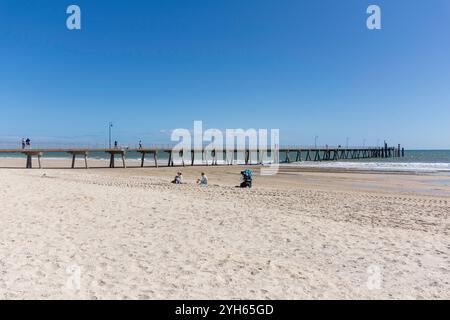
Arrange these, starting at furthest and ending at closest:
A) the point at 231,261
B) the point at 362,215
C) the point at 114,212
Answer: the point at 362,215 → the point at 114,212 → the point at 231,261

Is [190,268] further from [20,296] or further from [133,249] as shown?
[20,296]

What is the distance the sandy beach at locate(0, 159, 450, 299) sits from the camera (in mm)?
4680

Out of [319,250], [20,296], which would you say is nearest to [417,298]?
[319,250]

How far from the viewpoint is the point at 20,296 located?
4.21 m

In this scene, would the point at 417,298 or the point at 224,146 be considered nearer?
the point at 417,298

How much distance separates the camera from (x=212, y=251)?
6215 millimetres

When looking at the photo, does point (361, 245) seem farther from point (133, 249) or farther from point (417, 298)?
point (133, 249)

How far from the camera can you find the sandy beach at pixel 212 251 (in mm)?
4680

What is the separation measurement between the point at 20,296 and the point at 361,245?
5565 mm

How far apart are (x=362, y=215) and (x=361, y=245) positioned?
3332 millimetres

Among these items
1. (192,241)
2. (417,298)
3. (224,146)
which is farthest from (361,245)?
(224,146)
